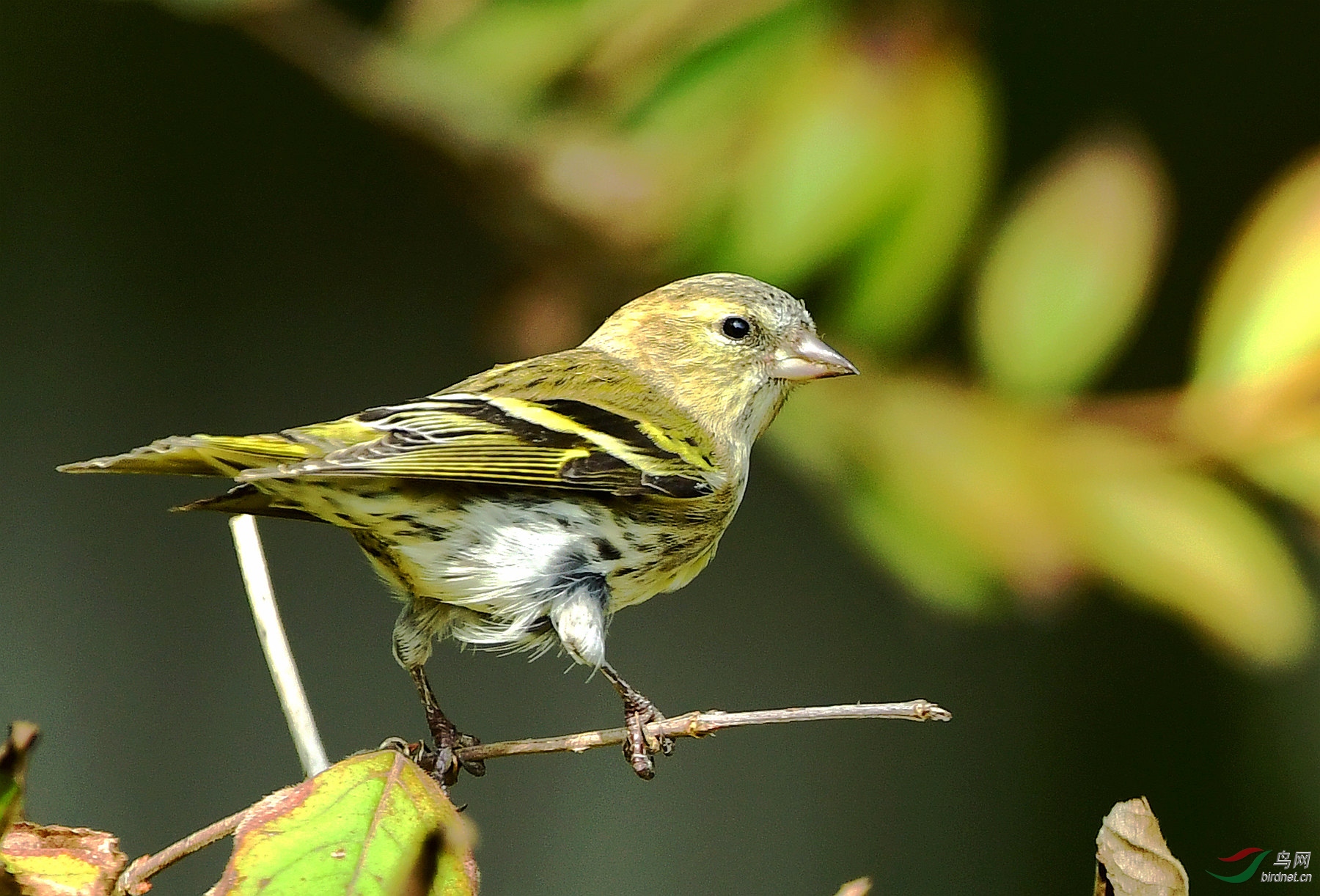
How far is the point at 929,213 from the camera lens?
133 centimetres

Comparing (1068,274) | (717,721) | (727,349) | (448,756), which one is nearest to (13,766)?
(717,721)

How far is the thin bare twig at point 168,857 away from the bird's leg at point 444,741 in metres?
0.20

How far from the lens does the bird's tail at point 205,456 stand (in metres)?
0.50

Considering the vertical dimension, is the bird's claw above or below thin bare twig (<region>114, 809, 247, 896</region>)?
above

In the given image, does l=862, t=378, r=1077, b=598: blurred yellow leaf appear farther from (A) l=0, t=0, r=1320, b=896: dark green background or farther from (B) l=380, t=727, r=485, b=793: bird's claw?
(B) l=380, t=727, r=485, b=793: bird's claw

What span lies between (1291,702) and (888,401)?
557 mm

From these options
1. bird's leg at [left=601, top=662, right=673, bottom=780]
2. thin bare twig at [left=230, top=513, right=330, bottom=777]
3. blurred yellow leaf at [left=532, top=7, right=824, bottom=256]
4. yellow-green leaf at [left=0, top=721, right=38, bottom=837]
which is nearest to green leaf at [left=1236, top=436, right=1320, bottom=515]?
blurred yellow leaf at [left=532, top=7, right=824, bottom=256]

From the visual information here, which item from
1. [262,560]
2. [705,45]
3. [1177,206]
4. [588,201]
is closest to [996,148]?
[1177,206]

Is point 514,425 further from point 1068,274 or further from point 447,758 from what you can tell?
point 1068,274

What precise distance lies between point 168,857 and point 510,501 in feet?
1.08

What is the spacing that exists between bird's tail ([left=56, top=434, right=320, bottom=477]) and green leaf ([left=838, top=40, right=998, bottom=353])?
813 millimetres

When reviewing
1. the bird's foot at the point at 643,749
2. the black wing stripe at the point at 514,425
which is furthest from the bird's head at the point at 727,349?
the bird's foot at the point at 643,749

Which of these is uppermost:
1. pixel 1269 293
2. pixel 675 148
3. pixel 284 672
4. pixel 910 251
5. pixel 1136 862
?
pixel 675 148

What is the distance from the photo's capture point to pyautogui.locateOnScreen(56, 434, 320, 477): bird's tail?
50 cm
